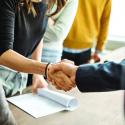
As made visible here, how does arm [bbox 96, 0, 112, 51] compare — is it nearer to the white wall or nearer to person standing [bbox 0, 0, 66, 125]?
the white wall

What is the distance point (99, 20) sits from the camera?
8.10 ft

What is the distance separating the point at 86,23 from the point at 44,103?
3.71 feet

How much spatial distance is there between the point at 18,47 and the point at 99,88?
0.52 meters

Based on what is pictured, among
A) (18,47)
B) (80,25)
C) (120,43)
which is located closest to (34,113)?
(18,47)

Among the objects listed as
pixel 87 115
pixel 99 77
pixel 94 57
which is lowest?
pixel 94 57

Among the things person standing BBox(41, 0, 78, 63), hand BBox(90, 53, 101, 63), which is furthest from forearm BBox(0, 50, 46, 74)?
hand BBox(90, 53, 101, 63)

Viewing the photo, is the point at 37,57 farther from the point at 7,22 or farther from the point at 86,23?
the point at 86,23

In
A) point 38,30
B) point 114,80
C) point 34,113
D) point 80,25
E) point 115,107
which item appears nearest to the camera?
point 114,80

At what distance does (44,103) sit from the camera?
4.50ft

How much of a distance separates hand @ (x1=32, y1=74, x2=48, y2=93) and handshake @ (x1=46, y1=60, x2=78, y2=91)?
0.21 ft

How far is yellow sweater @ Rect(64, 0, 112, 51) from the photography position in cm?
231

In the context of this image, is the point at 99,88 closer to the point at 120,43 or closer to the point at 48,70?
the point at 48,70

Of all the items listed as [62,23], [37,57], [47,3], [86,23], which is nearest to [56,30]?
[62,23]

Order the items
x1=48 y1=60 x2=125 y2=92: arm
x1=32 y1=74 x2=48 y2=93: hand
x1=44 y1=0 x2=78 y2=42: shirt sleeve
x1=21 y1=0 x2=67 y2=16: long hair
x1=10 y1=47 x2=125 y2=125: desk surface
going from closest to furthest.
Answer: x1=48 y1=60 x2=125 y2=92: arm < x1=10 y1=47 x2=125 y2=125: desk surface < x1=21 y1=0 x2=67 y2=16: long hair < x1=32 y1=74 x2=48 y2=93: hand < x1=44 y1=0 x2=78 y2=42: shirt sleeve
